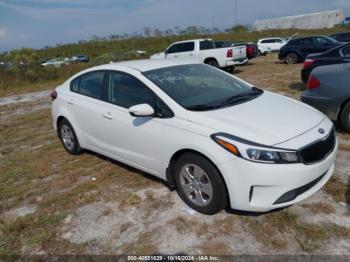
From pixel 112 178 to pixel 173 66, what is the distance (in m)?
1.76

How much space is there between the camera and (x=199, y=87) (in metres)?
3.92

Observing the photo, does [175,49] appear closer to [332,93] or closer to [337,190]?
[332,93]

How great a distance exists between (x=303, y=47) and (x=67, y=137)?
14265mm

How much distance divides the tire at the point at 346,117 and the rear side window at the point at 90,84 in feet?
12.3

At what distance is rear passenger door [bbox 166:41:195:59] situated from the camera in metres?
15.1

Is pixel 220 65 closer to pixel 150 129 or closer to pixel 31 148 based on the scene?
pixel 31 148

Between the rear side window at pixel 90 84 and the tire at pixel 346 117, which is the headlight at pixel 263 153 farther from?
the tire at pixel 346 117

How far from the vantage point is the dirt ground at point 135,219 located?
2881 millimetres

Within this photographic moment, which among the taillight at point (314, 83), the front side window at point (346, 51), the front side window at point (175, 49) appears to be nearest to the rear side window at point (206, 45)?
the front side window at point (175, 49)

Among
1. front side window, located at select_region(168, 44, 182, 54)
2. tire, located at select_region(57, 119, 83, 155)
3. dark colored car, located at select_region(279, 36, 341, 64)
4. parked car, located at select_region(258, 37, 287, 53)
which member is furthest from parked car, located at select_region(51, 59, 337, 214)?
parked car, located at select_region(258, 37, 287, 53)

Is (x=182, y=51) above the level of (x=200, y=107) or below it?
above

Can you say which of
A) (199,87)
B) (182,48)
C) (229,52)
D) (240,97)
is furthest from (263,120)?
(182,48)

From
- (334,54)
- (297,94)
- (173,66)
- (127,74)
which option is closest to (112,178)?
(127,74)

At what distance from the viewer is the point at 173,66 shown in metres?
4.22
